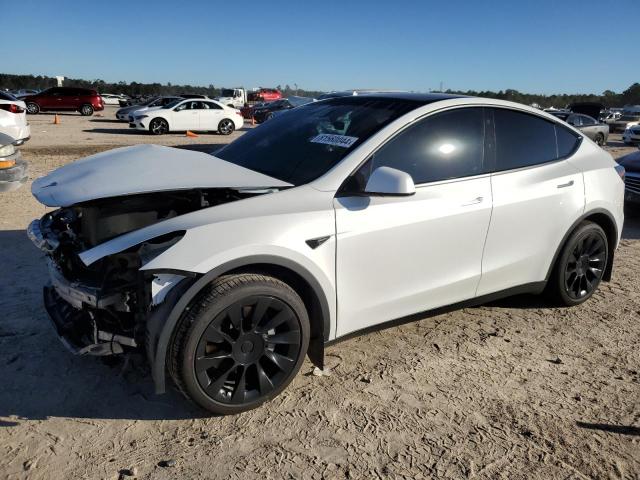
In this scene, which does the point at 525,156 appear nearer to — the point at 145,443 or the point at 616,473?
the point at 616,473

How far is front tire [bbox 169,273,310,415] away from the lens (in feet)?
8.61

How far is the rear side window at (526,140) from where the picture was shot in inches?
149

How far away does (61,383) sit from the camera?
312 centimetres

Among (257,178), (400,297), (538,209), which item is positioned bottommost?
(400,297)

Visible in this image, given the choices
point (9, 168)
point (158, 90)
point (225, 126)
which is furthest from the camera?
point (158, 90)

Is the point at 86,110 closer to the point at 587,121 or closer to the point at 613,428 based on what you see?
the point at 587,121

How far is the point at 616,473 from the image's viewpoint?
254 cm

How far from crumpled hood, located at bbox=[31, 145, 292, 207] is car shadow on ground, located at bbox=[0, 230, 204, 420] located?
0.95 m

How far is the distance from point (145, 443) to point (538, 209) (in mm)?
3036

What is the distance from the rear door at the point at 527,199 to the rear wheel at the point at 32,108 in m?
32.1

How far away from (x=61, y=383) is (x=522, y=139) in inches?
140

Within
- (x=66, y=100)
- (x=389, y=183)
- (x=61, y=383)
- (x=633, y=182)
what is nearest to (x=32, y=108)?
(x=66, y=100)

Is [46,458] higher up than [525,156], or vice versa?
[525,156]

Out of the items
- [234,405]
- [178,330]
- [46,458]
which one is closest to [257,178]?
[178,330]
